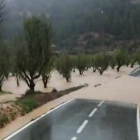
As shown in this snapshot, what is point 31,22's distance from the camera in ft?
65.9

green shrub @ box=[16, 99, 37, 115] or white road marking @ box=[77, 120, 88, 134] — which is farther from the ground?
green shrub @ box=[16, 99, 37, 115]

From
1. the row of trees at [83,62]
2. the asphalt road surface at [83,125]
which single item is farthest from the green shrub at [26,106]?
the row of trees at [83,62]

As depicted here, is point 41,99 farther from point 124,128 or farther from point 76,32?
point 76,32

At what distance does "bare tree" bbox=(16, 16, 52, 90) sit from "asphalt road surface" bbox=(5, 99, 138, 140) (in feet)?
20.1

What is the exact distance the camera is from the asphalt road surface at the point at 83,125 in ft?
29.3

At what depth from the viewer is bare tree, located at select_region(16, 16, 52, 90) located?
19.9m

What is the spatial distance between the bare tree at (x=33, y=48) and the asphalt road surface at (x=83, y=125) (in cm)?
614

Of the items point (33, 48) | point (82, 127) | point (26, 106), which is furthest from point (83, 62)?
point (82, 127)

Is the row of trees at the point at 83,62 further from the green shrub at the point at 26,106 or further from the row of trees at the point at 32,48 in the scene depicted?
the green shrub at the point at 26,106

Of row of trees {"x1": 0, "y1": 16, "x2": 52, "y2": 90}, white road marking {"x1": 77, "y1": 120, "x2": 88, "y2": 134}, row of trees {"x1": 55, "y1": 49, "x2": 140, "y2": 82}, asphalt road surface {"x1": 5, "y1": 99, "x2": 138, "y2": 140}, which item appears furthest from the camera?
row of trees {"x1": 55, "y1": 49, "x2": 140, "y2": 82}

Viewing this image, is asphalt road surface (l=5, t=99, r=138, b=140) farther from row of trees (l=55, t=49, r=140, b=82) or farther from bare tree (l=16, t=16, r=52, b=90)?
row of trees (l=55, t=49, r=140, b=82)

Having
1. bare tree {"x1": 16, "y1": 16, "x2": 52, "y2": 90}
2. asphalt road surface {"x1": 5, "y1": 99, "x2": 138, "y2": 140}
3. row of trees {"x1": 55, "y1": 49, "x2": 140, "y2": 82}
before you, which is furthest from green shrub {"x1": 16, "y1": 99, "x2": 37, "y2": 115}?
row of trees {"x1": 55, "y1": 49, "x2": 140, "y2": 82}

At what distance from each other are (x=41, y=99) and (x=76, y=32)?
12720 centimetres

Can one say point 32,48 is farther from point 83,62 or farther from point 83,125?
point 83,62
